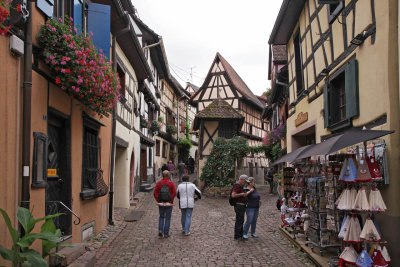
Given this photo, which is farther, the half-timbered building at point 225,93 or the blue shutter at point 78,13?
the half-timbered building at point 225,93

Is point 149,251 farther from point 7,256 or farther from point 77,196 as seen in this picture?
point 7,256

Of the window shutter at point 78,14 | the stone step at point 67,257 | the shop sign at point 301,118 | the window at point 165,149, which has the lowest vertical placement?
the stone step at point 67,257

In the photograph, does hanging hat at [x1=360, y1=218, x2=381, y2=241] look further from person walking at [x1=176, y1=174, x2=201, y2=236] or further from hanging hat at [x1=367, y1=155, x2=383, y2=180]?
person walking at [x1=176, y1=174, x2=201, y2=236]

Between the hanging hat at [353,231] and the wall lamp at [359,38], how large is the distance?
2860 millimetres

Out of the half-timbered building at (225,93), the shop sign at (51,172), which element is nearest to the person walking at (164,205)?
the shop sign at (51,172)

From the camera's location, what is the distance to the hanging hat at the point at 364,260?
5012mm

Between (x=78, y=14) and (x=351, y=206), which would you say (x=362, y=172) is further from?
(x=78, y=14)

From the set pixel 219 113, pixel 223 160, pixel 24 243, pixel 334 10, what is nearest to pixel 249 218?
pixel 334 10

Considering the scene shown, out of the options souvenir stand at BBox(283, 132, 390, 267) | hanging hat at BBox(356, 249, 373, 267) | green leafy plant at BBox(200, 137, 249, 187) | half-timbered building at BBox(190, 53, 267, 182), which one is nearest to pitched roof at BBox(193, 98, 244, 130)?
green leafy plant at BBox(200, 137, 249, 187)

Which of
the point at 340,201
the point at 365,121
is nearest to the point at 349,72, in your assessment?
the point at 365,121

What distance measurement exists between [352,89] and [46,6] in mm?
5109

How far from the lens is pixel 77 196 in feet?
23.5

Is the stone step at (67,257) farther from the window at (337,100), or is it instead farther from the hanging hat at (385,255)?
the window at (337,100)

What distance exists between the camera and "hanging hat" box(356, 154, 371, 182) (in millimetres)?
5192
